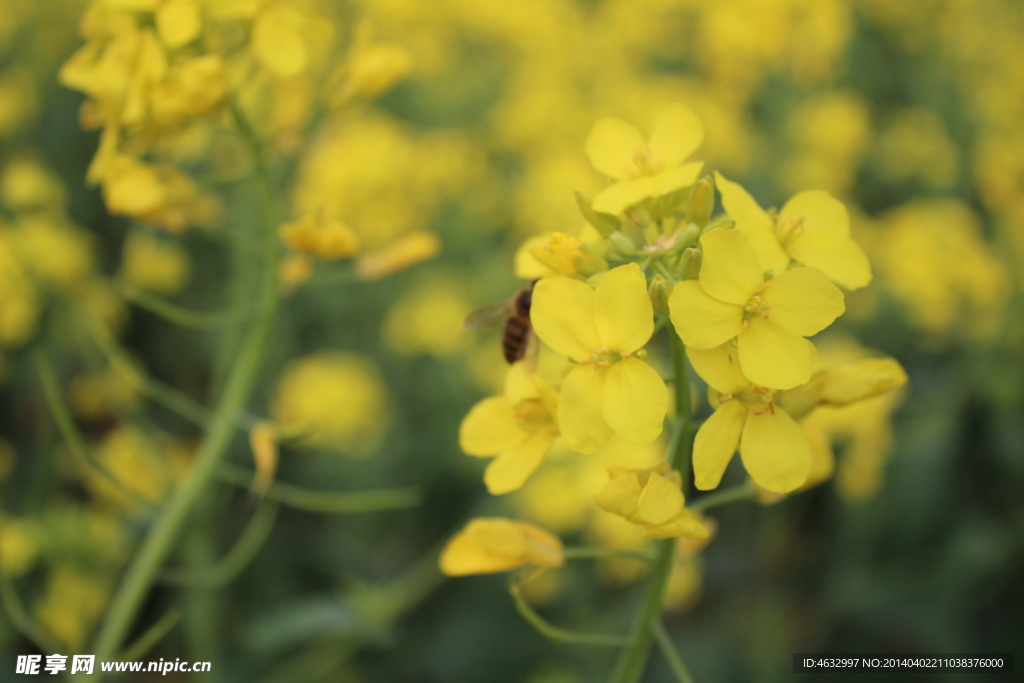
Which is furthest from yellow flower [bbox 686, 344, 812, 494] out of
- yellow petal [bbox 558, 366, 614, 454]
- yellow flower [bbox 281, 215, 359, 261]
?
yellow flower [bbox 281, 215, 359, 261]

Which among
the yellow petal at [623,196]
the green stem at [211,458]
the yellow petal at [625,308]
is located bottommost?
the green stem at [211,458]

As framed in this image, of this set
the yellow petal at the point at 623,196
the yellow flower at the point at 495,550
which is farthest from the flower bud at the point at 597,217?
the yellow flower at the point at 495,550

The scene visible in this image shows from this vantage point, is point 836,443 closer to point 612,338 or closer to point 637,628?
point 637,628

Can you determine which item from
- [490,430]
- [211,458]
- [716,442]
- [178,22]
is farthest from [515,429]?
[178,22]

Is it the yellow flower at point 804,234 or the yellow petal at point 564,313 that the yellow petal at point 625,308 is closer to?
the yellow petal at point 564,313

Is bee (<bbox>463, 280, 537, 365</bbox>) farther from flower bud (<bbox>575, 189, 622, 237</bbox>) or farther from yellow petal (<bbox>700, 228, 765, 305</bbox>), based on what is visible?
yellow petal (<bbox>700, 228, 765, 305</bbox>)

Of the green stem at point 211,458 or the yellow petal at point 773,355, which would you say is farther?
the green stem at point 211,458
